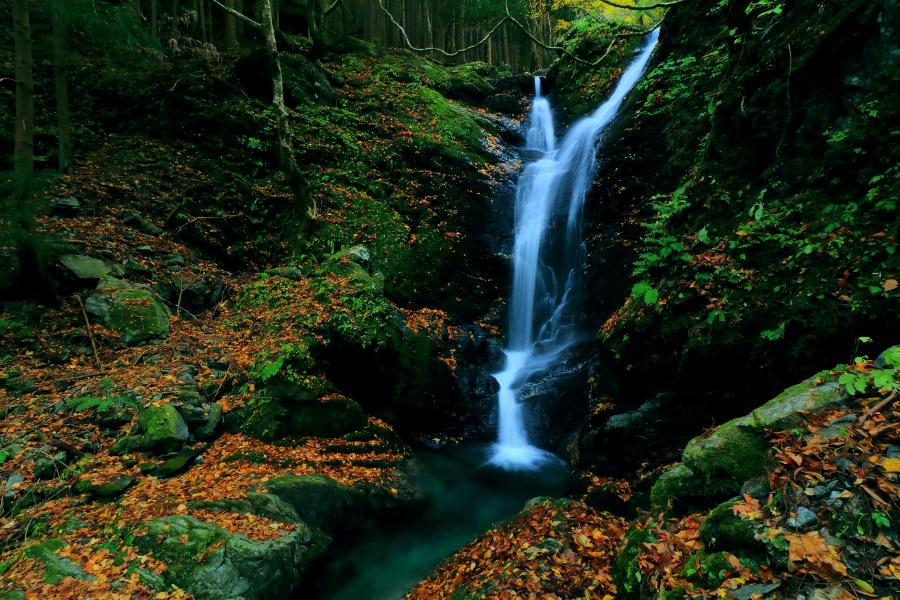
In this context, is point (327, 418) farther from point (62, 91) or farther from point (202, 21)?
point (202, 21)

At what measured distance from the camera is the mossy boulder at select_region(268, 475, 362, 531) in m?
6.21

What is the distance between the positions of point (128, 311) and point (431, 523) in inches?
272

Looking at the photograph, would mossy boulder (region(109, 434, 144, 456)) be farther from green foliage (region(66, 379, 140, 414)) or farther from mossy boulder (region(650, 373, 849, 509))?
mossy boulder (region(650, 373, 849, 509))

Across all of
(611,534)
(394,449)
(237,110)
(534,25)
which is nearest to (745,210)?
(611,534)

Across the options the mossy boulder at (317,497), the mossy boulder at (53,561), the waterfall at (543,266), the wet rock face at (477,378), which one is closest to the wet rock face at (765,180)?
the waterfall at (543,266)

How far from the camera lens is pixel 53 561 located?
4.15 metres

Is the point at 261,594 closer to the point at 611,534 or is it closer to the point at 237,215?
the point at 611,534

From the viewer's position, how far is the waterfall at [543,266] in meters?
10.2

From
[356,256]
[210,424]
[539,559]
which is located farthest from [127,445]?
[356,256]

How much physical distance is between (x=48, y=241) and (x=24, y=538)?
18.4 feet

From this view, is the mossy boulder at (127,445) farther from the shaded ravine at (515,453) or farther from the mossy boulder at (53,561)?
the shaded ravine at (515,453)

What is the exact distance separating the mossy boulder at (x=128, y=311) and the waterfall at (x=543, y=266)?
7367 mm

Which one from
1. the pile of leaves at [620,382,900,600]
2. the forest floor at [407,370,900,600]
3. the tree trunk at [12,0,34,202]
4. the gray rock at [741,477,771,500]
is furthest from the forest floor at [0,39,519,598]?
the gray rock at [741,477,771,500]

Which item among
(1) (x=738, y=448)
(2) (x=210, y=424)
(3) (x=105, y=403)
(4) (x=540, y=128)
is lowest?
(2) (x=210, y=424)
